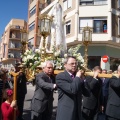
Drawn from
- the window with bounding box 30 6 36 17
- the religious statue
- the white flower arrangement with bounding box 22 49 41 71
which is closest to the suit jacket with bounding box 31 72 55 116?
the white flower arrangement with bounding box 22 49 41 71

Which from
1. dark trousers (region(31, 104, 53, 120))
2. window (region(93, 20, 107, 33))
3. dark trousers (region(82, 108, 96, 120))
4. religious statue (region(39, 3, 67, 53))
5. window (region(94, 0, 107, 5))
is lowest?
dark trousers (region(82, 108, 96, 120))

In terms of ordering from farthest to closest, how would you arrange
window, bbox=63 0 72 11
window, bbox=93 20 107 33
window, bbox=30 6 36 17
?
window, bbox=30 6 36 17, window, bbox=63 0 72 11, window, bbox=93 20 107 33

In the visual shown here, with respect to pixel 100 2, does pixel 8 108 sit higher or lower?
lower

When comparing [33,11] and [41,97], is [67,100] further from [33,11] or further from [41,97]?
[33,11]

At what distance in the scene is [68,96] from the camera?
3.75 meters

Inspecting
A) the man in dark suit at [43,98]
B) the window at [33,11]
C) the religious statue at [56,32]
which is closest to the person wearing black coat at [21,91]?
the religious statue at [56,32]

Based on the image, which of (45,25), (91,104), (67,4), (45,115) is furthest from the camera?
(67,4)

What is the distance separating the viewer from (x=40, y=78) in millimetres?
4781

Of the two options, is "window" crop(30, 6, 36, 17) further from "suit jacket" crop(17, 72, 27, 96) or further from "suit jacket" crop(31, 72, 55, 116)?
"suit jacket" crop(31, 72, 55, 116)

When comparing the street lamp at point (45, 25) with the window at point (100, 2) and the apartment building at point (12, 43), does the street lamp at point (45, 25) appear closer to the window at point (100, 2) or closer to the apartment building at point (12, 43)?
the window at point (100, 2)

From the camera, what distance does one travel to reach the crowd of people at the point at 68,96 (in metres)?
3.73

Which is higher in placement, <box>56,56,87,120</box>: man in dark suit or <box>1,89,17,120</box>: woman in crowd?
<box>56,56,87,120</box>: man in dark suit

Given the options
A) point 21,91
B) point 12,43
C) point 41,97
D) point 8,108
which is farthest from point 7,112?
point 12,43

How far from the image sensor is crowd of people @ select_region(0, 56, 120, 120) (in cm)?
373
